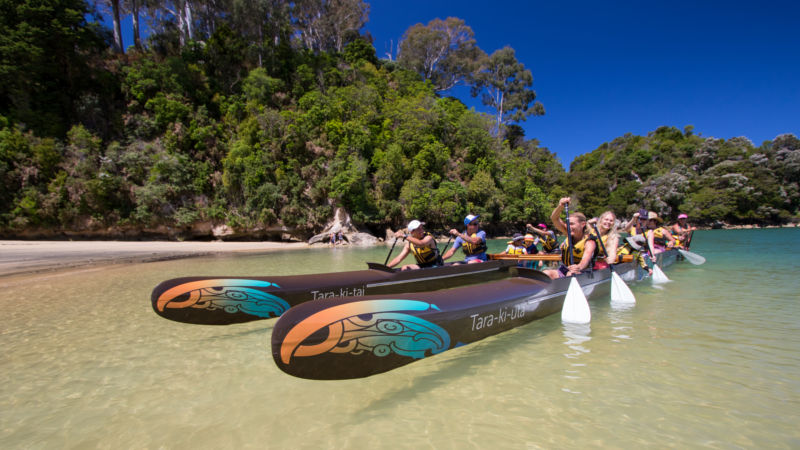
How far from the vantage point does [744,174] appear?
39.3 metres

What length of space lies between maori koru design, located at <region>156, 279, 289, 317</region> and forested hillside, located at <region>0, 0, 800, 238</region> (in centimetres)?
1963

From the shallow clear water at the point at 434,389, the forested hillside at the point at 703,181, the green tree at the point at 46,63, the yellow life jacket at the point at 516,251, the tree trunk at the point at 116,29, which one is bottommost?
the shallow clear water at the point at 434,389

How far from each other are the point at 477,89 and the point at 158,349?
45.9 meters

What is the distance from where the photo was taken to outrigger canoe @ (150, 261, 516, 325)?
3.85 meters

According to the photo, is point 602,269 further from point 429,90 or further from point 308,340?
point 429,90

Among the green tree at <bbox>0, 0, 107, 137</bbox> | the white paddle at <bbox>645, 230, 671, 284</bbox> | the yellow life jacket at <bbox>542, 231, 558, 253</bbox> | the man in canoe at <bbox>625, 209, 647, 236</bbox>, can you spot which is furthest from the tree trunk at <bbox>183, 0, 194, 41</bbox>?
the white paddle at <bbox>645, 230, 671, 284</bbox>

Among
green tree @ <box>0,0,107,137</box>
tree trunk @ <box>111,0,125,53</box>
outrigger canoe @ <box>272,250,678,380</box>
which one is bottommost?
outrigger canoe @ <box>272,250,678,380</box>

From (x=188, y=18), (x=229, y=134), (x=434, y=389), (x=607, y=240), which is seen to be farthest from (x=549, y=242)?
(x=188, y=18)

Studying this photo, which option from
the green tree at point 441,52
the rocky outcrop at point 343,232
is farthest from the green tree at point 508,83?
the rocky outcrop at point 343,232

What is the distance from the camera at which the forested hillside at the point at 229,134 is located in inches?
841

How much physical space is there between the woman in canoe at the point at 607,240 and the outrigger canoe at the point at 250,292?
3.68 metres

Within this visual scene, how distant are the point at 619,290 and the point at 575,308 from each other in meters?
1.90

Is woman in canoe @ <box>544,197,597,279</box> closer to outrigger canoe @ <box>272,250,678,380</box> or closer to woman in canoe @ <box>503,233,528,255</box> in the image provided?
woman in canoe @ <box>503,233,528,255</box>

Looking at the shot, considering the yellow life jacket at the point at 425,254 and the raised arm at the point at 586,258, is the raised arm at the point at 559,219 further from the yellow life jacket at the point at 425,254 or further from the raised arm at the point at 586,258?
the yellow life jacket at the point at 425,254
